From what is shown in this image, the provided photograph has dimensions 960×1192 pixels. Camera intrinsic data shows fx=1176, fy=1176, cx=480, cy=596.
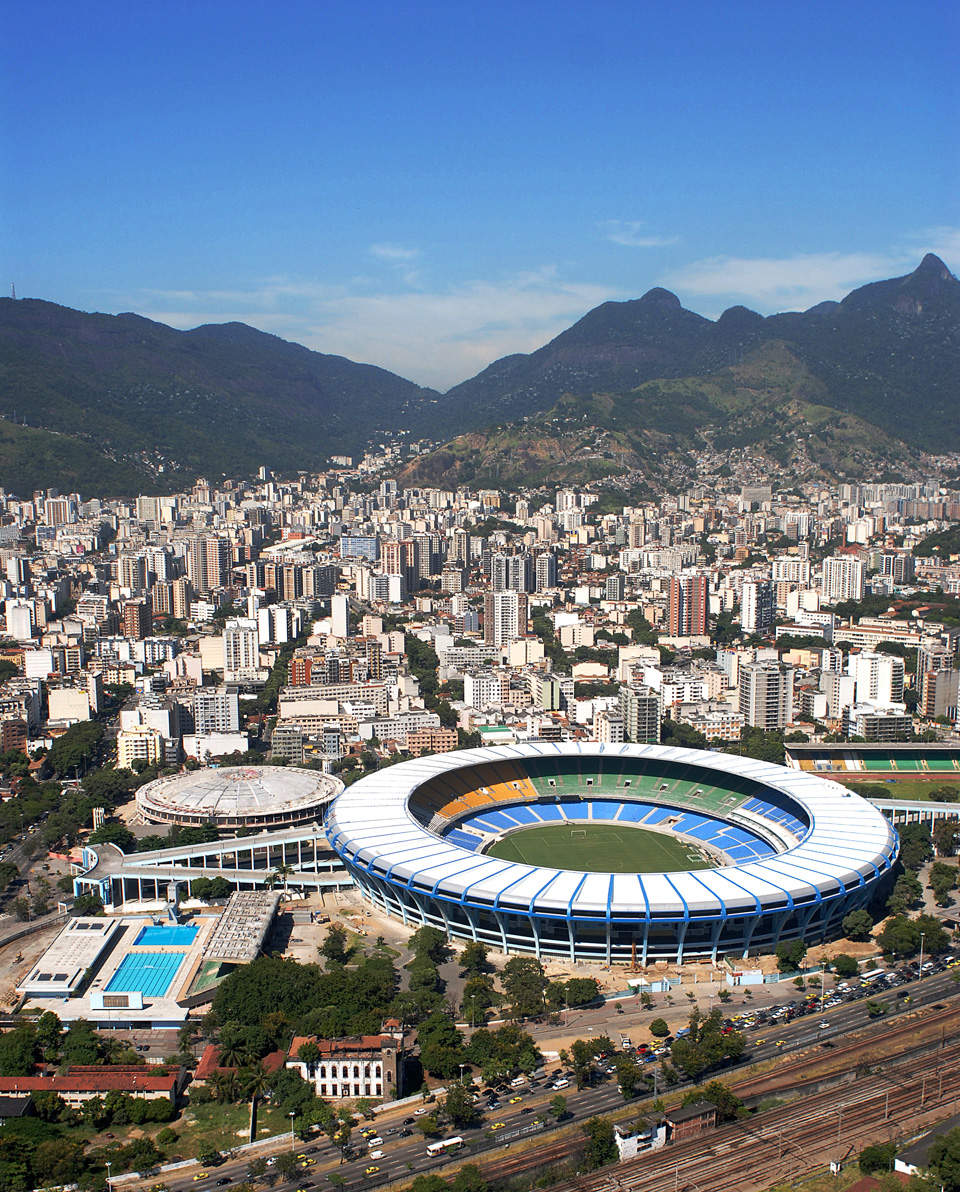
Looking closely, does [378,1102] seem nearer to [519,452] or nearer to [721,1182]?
[721,1182]

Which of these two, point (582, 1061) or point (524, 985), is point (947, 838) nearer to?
point (524, 985)

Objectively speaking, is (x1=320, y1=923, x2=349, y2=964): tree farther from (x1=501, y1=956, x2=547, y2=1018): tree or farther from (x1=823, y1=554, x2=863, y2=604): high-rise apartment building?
(x1=823, y1=554, x2=863, y2=604): high-rise apartment building

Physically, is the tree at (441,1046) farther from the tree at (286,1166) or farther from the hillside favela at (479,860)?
the tree at (286,1166)

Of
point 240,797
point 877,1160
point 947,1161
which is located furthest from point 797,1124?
point 240,797

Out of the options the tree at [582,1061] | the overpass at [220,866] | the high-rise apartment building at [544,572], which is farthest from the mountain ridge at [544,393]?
the tree at [582,1061]

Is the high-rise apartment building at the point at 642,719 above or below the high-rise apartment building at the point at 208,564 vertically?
below

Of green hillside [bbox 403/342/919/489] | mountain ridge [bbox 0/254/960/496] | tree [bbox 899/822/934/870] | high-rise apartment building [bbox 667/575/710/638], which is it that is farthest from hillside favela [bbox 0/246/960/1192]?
mountain ridge [bbox 0/254/960/496]
